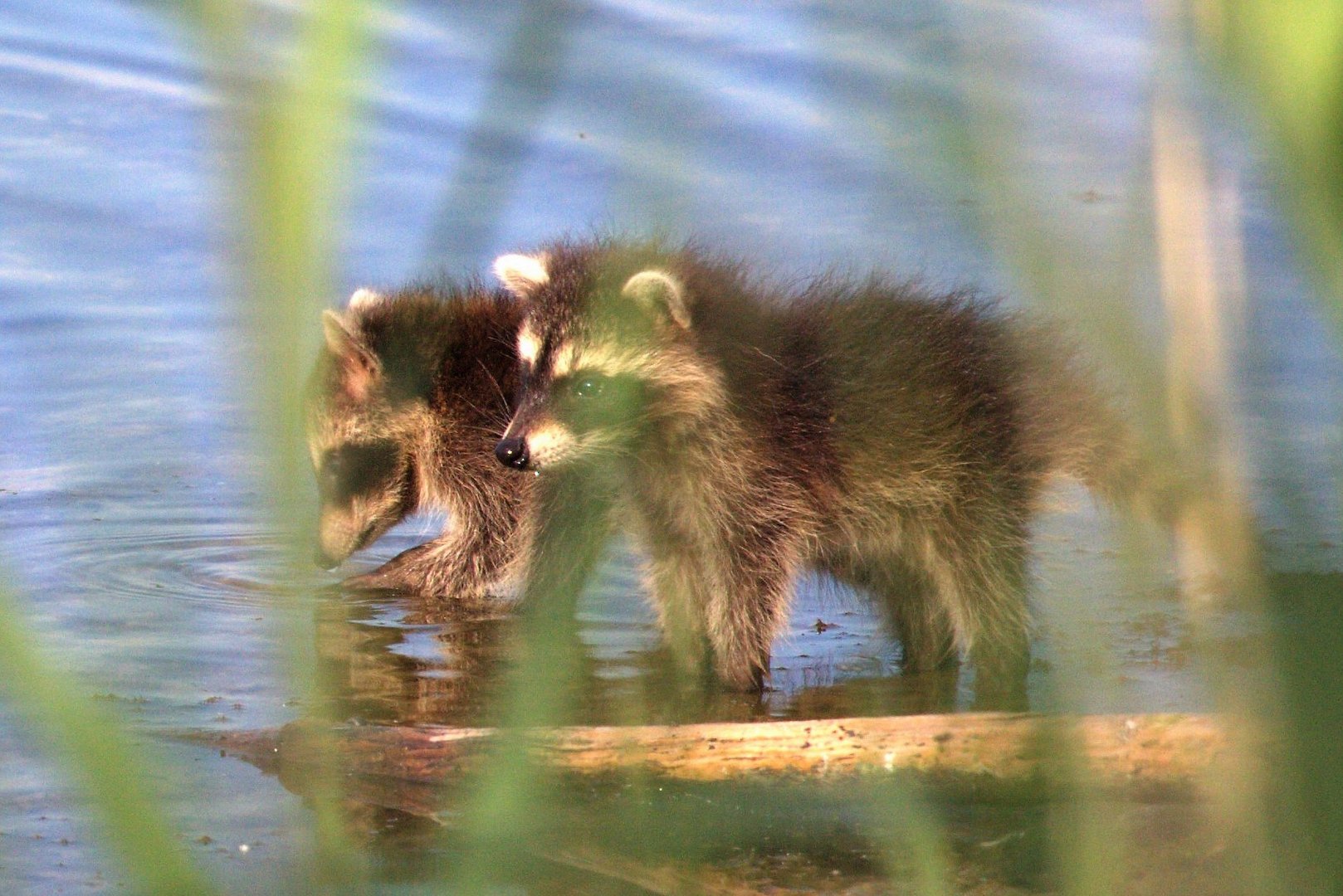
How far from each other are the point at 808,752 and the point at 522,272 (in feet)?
7.83

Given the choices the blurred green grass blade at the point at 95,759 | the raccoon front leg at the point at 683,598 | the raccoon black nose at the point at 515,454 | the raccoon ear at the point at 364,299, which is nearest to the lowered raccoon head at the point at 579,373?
the raccoon black nose at the point at 515,454

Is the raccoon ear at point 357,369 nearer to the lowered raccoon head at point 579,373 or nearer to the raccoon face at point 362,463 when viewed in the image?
the raccoon face at point 362,463

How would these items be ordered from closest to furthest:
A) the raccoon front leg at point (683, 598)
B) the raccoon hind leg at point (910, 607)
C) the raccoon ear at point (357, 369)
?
the raccoon front leg at point (683, 598)
the raccoon hind leg at point (910, 607)
the raccoon ear at point (357, 369)

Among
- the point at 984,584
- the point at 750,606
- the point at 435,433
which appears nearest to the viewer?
the point at 750,606

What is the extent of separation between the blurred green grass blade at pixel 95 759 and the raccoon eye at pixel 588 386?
133 inches

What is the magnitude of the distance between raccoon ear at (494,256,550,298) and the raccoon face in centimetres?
105

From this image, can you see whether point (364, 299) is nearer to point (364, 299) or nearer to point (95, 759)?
point (364, 299)

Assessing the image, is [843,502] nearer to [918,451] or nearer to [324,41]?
[918,451]

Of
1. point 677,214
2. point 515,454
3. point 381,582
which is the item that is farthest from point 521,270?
point 677,214

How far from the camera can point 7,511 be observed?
6.45 metres

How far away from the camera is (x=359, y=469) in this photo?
7.05m

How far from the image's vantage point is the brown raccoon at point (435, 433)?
678 cm

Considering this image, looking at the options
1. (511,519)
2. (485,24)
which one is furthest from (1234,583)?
(511,519)

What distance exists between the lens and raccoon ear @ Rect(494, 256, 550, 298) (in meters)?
5.42
